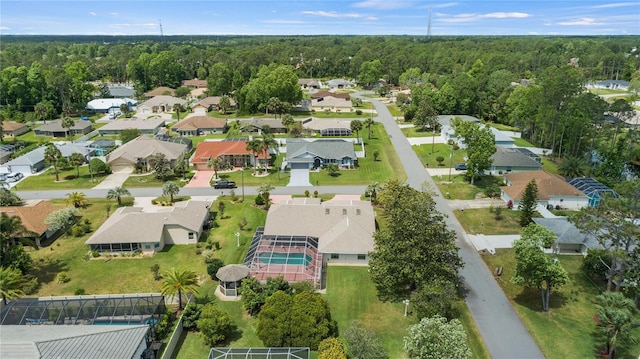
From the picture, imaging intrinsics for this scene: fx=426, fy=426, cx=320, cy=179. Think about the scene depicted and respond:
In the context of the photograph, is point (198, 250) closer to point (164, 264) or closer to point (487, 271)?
point (164, 264)

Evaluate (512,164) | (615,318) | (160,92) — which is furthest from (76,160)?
(615,318)

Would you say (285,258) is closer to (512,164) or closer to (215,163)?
(215,163)

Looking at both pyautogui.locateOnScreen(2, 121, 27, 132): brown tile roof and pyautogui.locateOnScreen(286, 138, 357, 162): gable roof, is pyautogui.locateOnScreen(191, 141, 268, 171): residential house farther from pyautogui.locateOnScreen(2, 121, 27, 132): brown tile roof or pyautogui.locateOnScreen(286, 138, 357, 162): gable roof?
pyautogui.locateOnScreen(2, 121, 27, 132): brown tile roof

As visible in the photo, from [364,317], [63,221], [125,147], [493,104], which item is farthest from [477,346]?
[493,104]

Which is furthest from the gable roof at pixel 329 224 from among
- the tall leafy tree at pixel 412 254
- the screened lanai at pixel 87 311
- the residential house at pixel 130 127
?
the residential house at pixel 130 127

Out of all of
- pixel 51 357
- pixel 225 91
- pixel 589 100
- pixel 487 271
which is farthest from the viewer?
pixel 225 91

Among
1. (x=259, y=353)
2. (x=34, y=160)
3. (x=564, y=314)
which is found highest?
(x=34, y=160)

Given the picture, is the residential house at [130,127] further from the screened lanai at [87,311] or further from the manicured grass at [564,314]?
the manicured grass at [564,314]
